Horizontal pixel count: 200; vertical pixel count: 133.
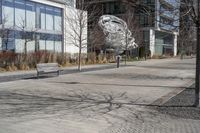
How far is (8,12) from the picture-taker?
38406 mm

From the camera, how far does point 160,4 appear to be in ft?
36.8

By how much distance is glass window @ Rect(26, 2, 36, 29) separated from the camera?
1634 inches

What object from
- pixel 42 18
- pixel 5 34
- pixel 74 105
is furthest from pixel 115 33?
pixel 74 105

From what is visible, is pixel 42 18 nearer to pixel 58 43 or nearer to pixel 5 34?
pixel 58 43

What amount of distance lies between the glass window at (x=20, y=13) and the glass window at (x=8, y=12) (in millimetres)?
823

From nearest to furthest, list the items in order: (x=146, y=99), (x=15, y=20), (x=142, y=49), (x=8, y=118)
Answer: (x=8, y=118), (x=146, y=99), (x=15, y=20), (x=142, y=49)

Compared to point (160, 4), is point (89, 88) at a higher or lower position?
lower

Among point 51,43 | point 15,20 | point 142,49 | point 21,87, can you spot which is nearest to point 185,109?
point 21,87

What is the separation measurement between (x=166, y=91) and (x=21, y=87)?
6.13m

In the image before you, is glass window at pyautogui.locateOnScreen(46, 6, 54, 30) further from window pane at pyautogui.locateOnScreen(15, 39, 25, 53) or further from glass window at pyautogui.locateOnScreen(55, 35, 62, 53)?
window pane at pyautogui.locateOnScreen(15, 39, 25, 53)

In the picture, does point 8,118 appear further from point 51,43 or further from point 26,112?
point 51,43

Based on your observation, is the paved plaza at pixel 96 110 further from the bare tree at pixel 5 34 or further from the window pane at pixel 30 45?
the window pane at pixel 30 45

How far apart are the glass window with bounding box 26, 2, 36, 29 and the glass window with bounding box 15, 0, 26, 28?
2.50ft

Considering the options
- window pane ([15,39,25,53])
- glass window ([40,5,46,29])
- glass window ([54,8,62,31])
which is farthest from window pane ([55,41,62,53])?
window pane ([15,39,25,53])
